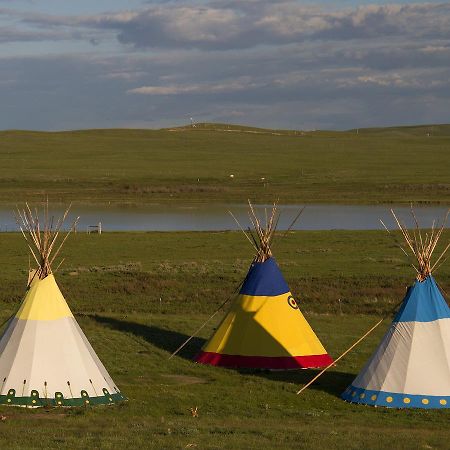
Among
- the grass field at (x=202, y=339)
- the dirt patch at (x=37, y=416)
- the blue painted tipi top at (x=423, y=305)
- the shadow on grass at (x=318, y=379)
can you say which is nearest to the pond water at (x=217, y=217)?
the grass field at (x=202, y=339)

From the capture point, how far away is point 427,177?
9219 centimetres

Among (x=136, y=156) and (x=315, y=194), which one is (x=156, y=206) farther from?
(x=136, y=156)

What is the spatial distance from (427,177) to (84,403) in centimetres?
7776

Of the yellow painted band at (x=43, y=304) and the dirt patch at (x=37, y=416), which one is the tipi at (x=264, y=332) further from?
the dirt patch at (x=37, y=416)

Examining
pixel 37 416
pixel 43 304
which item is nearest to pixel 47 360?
pixel 43 304

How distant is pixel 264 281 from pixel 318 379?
2.92 meters

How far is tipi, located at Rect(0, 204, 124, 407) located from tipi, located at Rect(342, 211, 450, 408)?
13.0 feet

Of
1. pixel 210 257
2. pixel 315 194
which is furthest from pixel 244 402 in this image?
pixel 315 194

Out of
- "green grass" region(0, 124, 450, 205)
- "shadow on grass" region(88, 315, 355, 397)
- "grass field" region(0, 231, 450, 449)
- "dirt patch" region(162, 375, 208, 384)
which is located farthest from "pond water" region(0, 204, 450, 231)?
"dirt patch" region(162, 375, 208, 384)

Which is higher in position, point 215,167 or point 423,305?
point 215,167

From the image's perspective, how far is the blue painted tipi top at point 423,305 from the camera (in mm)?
18141

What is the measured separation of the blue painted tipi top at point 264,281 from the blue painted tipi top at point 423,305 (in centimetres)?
419

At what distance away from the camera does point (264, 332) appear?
851 inches

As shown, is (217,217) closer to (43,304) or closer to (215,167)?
(215,167)
